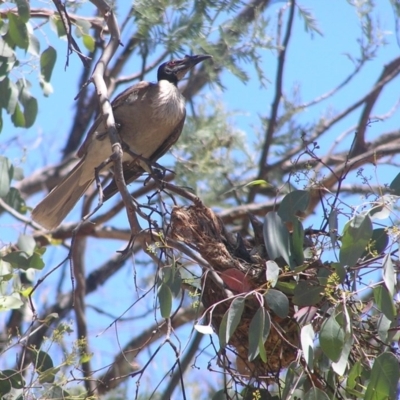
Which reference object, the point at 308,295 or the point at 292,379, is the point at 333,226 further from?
the point at 292,379

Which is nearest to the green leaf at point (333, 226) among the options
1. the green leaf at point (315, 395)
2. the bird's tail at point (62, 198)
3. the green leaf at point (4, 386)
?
the green leaf at point (315, 395)

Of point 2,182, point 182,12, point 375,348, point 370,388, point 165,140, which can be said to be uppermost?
point 182,12

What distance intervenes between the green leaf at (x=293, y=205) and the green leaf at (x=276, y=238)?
41 millimetres

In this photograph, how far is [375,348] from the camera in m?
3.02

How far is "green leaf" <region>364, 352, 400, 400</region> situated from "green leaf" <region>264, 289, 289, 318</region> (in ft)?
1.13

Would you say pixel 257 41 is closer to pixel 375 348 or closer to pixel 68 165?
pixel 68 165

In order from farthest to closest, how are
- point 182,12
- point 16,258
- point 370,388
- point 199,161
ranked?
point 199,161, point 182,12, point 16,258, point 370,388

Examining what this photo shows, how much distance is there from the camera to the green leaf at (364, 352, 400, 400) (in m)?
2.59

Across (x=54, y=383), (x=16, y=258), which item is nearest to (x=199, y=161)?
(x=16, y=258)

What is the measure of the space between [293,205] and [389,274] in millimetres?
695

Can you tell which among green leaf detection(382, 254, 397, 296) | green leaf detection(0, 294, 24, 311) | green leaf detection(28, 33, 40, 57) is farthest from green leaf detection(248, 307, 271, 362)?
green leaf detection(28, 33, 40, 57)

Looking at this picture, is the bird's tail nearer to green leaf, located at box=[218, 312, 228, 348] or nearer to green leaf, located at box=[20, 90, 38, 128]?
green leaf, located at box=[20, 90, 38, 128]

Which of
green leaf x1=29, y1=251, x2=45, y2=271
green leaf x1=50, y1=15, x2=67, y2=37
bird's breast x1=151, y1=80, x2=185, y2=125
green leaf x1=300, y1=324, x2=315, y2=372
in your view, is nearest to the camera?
green leaf x1=300, y1=324, x2=315, y2=372

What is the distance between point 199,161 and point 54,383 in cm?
370
